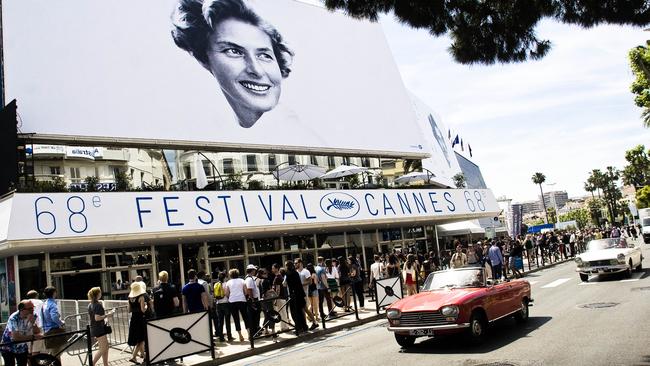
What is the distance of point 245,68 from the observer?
3116 cm

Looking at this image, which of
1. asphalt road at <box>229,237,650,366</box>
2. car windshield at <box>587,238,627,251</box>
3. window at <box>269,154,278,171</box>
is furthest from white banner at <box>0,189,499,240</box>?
car windshield at <box>587,238,627,251</box>

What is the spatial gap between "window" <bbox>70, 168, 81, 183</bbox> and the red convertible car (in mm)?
14918

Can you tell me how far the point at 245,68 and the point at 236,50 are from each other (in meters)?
1.13

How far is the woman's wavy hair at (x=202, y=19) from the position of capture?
29.5 meters

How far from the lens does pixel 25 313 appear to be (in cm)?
1033

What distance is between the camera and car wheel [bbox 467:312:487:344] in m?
10.2

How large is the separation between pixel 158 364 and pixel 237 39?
23.4 metres

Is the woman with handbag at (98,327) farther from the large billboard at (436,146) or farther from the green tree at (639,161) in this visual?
the green tree at (639,161)

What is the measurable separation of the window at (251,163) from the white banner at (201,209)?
158 inches

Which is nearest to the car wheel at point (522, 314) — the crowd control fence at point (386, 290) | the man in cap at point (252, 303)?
the crowd control fence at point (386, 290)

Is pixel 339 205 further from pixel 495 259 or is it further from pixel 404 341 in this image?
pixel 404 341

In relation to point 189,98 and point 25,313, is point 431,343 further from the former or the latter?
point 189,98

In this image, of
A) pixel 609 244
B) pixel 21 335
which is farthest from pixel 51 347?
pixel 609 244

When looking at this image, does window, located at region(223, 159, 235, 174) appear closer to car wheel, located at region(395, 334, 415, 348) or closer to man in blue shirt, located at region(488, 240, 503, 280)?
man in blue shirt, located at region(488, 240, 503, 280)
